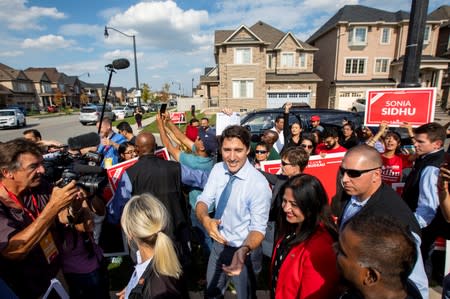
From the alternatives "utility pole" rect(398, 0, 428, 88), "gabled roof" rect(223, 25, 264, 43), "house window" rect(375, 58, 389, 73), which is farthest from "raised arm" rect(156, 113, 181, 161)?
"house window" rect(375, 58, 389, 73)

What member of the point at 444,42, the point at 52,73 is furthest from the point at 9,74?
the point at 444,42

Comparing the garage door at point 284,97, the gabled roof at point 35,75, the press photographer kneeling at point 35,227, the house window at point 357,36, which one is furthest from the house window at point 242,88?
the gabled roof at point 35,75

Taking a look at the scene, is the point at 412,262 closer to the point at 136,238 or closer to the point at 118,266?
the point at 136,238

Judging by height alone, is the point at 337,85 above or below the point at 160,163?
above

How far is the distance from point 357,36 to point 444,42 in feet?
40.3

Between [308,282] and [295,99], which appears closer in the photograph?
[308,282]

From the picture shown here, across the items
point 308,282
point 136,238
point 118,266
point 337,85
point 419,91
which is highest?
point 337,85

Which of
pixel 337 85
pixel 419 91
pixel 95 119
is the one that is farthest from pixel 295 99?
pixel 419 91

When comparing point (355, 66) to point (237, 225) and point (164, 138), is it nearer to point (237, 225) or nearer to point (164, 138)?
point (164, 138)

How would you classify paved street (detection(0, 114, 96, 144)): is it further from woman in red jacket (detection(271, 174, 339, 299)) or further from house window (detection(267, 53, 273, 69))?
house window (detection(267, 53, 273, 69))

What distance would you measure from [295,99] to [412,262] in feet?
92.7

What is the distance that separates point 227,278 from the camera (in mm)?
2490

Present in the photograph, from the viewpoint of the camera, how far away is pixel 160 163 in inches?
116

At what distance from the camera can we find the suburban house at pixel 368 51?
28.4 meters
